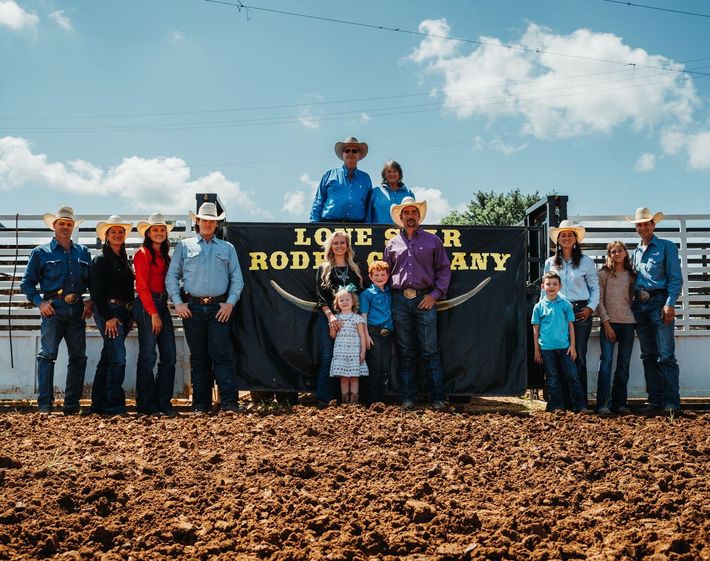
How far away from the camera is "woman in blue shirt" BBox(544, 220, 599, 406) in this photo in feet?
23.7

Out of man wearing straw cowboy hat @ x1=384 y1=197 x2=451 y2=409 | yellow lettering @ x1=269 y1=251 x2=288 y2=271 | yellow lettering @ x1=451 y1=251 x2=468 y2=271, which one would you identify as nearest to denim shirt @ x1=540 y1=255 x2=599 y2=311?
yellow lettering @ x1=451 y1=251 x2=468 y2=271

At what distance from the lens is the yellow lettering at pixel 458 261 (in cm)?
755

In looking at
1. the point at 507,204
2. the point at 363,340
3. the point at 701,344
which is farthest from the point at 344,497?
the point at 507,204

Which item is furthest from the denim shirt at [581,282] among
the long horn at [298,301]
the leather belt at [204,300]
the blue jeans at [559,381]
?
the leather belt at [204,300]

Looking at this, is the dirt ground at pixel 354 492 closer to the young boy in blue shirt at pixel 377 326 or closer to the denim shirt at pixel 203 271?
the young boy in blue shirt at pixel 377 326

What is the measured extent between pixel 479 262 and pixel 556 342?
4.06 ft

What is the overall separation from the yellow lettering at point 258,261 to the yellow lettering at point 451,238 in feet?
6.63

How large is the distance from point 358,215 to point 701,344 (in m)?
4.64

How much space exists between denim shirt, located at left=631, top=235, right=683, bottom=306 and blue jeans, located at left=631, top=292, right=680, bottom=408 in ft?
0.46

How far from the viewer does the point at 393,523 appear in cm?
345

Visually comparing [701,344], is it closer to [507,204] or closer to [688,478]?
[688,478]

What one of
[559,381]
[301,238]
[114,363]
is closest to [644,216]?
[559,381]

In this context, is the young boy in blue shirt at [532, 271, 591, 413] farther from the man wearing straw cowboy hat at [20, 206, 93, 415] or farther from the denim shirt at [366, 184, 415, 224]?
the man wearing straw cowboy hat at [20, 206, 93, 415]

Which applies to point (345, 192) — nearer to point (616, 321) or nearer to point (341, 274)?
point (341, 274)
